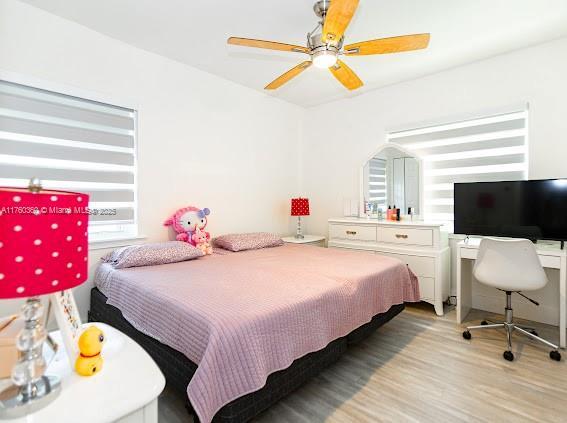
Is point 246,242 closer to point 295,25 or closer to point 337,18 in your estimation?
point 295,25

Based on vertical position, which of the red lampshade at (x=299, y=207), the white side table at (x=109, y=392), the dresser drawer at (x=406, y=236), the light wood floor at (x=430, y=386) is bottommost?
the light wood floor at (x=430, y=386)

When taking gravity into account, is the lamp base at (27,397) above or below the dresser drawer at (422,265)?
above

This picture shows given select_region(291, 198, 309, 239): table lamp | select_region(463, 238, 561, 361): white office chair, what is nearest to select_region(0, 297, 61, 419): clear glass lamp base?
select_region(463, 238, 561, 361): white office chair

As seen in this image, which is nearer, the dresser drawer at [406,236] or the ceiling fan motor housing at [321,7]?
the ceiling fan motor housing at [321,7]

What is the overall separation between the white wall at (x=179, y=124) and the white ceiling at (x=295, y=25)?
0.15 meters

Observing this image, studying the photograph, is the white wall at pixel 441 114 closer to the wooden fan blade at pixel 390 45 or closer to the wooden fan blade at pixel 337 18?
the wooden fan blade at pixel 390 45

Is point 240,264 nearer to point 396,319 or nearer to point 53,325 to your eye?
point 53,325

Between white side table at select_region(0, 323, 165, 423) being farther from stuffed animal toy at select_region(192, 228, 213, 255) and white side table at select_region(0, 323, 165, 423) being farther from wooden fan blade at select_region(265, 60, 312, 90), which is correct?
wooden fan blade at select_region(265, 60, 312, 90)

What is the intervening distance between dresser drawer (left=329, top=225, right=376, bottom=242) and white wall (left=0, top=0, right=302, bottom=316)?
82 cm

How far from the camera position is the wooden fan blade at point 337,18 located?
1558 millimetres

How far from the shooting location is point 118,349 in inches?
39.7

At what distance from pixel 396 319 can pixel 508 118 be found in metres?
2.29

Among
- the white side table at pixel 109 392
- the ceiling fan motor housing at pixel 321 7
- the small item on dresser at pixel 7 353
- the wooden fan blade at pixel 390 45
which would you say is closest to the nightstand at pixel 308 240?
the wooden fan blade at pixel 390 45

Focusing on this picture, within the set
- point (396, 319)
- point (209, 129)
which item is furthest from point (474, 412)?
point (209, 129)
